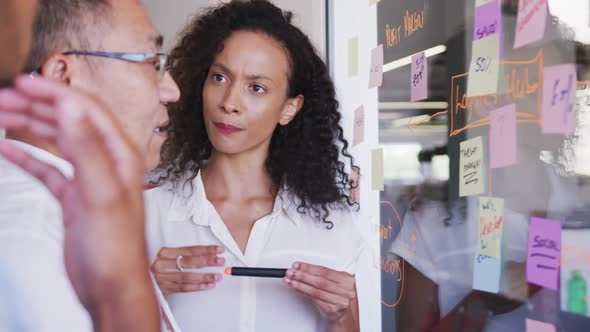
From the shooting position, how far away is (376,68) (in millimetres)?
2072

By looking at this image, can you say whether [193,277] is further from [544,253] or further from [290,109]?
[544,253]

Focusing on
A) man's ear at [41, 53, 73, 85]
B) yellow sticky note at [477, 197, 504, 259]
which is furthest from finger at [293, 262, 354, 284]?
man's ear at [41, 53, 73, 85]

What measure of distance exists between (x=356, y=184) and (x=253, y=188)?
0.48 metres

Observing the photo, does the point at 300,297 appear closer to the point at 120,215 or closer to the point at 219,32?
the point at 219,32

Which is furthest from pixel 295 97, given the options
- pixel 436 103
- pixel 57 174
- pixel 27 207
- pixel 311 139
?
pixel 57 174

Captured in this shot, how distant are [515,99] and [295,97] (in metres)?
0.66

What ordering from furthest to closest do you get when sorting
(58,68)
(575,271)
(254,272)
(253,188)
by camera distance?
(253,188), (254,272), (575,271), (58,68)

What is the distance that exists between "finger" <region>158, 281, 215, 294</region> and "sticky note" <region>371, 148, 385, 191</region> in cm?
72

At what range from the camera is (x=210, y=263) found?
1522mm

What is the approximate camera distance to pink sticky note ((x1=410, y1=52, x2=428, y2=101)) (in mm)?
1767

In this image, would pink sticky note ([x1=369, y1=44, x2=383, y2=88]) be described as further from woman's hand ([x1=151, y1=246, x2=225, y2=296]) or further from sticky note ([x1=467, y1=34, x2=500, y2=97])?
woman's hand ([x1=151, y1=246, x2=225, y2=296])

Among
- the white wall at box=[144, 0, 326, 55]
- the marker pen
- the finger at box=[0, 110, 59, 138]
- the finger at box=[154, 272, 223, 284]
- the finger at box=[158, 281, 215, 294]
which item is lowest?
the finger at box=[158, 281, 215, 294]

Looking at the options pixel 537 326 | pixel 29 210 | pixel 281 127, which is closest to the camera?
pixel 29 210

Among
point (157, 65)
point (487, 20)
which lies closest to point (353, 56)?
point (487, 20)
